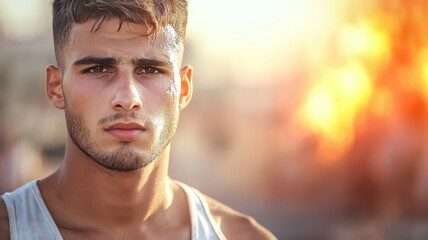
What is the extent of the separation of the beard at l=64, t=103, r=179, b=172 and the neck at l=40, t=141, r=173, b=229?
0.36 feet

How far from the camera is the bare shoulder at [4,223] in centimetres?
361

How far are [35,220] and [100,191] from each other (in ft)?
0.94

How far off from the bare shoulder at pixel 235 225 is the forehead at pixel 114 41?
828mm

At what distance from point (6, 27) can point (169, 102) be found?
7.44 metres

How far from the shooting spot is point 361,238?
1031 centimetres

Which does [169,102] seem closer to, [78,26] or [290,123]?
[78,26]

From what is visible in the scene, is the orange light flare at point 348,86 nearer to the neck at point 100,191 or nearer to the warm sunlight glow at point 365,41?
the warm sunlight glow at point 365,41

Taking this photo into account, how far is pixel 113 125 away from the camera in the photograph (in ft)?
11.6

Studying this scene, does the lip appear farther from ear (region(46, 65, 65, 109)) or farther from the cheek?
ear (region(46, 65, 65, 109))

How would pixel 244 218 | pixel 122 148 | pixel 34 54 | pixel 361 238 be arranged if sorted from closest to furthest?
pixel 122 148 → pixel 244 218 → pixel 361 238 → pixel 34 54

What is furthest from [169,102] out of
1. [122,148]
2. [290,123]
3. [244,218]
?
[290,123]

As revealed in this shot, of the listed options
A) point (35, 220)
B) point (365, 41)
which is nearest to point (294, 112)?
point (365, 41)

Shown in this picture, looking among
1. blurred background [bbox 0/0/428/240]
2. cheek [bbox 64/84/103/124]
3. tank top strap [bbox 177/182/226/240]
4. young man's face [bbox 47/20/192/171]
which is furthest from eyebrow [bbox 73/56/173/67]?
blurred background [bbox 0/0/428/240]

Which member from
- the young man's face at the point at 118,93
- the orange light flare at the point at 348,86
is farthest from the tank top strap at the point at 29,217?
the orange light flare at the point at 348,86
